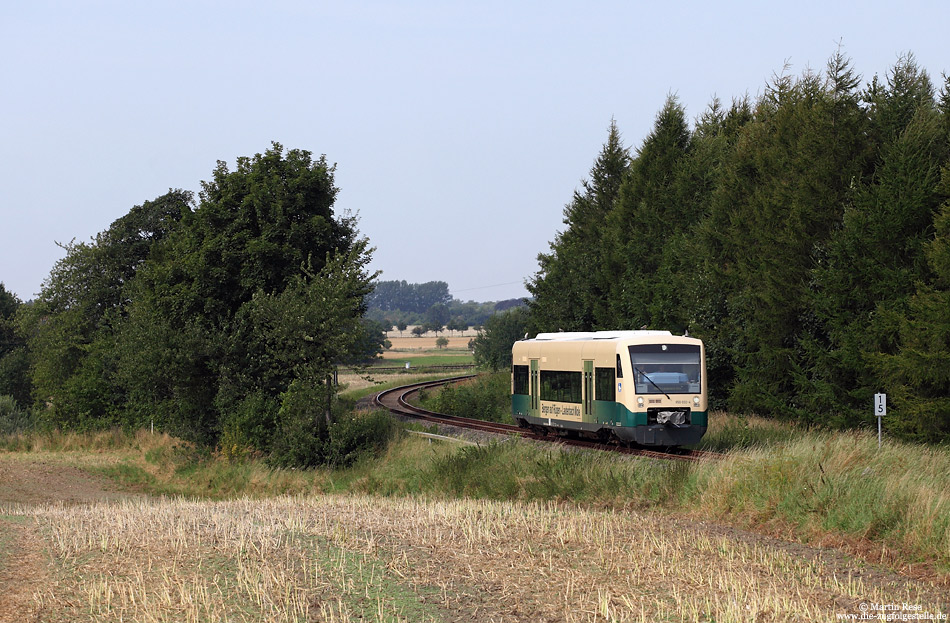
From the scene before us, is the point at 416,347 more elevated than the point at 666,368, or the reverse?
the point at 666,368

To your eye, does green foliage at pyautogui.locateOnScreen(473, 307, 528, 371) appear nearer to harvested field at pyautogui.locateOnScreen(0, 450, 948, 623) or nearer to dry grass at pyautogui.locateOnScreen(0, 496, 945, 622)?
harvested field at pyautogui.locateOnScreen(0, 450, 948, 623)

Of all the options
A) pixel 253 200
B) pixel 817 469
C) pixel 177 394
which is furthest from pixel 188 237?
pixel 817 469

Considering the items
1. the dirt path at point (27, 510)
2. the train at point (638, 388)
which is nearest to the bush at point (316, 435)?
the dirt path at point (27, 510)

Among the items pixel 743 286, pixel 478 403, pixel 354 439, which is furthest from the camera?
pixel 478 403

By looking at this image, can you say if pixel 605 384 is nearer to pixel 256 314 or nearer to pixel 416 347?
pixel 256 314

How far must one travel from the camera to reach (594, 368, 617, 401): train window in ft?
77.6

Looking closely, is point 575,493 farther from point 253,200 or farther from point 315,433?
point 253,200

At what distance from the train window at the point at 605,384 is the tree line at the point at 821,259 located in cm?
713

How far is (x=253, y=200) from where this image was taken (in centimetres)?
3089

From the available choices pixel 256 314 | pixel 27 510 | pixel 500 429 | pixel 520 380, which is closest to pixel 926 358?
pixel 520 380

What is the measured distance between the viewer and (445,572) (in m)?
10.5

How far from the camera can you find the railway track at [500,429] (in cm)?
2188

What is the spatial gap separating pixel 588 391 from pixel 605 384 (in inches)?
37.7

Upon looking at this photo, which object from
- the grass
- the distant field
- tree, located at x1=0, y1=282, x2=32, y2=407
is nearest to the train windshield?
the grass
